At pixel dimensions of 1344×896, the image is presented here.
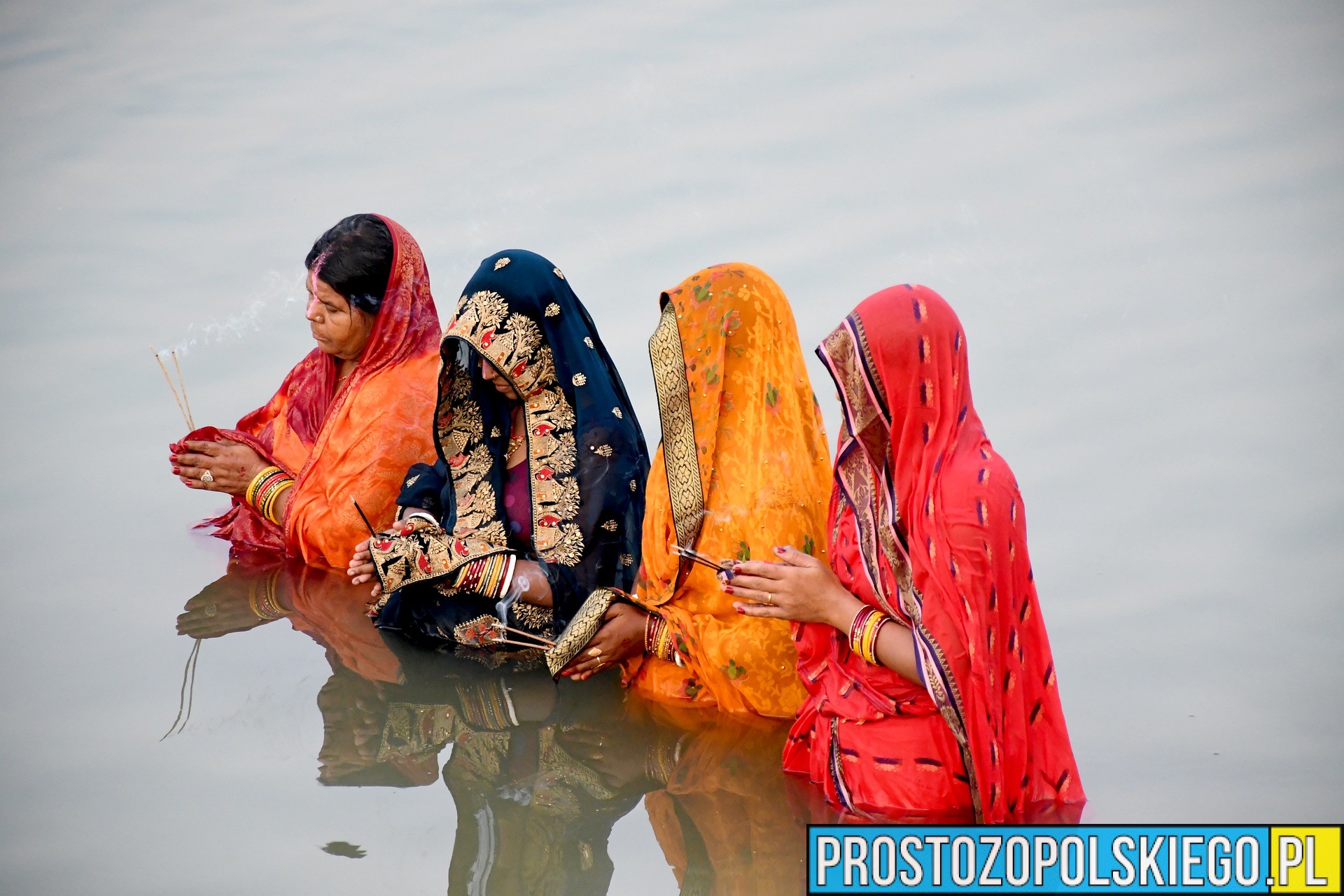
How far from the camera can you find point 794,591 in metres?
3.21

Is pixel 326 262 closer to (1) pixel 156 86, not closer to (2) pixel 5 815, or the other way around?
(2) pixel 5 815

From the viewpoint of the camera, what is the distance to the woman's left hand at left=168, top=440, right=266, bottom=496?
16.7 feet

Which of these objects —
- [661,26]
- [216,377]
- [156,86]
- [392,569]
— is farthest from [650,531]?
[156,86]

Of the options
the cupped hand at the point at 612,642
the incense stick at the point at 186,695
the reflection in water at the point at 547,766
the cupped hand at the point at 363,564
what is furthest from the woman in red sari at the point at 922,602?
the incense stick at the point at 186,695

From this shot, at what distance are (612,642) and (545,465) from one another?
66cm

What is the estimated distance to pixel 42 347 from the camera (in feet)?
26.1

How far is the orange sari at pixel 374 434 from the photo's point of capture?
487cm

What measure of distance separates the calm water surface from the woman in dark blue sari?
1.07 feet

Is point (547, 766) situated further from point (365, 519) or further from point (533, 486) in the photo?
point (365, 519)

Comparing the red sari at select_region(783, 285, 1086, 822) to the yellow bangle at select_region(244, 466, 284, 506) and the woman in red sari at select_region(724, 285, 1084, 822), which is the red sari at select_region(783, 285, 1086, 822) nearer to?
the woman in red sari at select_region(724, 285, 1084, 822)

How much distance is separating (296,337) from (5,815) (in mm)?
5142

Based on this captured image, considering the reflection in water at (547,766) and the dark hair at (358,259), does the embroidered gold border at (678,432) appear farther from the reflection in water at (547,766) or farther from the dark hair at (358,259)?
the dark hair at (358,259)

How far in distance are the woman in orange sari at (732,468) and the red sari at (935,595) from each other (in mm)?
451

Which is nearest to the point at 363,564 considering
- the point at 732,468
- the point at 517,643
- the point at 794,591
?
the point at 517,643
